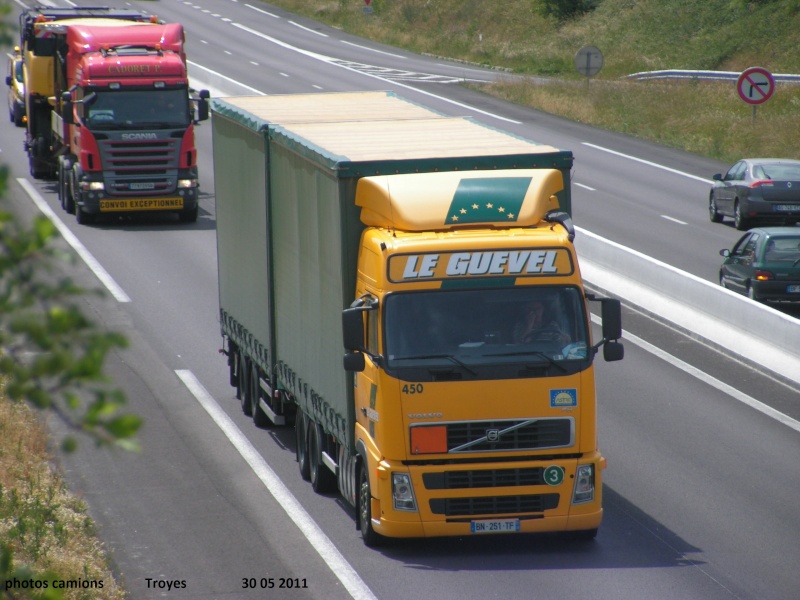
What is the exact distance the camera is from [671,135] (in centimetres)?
4397

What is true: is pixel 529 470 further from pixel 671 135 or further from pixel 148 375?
pixel 671 135

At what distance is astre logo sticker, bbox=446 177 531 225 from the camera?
440 inches

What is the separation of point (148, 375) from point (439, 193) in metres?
7.81

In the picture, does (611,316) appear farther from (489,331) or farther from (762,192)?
(762,192)

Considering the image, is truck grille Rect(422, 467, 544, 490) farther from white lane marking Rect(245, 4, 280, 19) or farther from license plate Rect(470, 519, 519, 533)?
white lane marking Rect(245, 4, 280, 19)

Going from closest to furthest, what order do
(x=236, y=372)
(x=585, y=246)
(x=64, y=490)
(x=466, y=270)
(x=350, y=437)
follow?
(x=466, y=270), (x=350, y=437), (x=64, y=490), (x=236, y=372), (x=585, y=246)

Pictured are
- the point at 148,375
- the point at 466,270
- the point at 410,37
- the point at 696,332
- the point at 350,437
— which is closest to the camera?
the point at 466,270

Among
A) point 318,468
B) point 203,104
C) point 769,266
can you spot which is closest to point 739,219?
point 769,266

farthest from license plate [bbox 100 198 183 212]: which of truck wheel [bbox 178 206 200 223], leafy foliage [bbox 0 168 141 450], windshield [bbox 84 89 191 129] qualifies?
leafy foliage [bbox 0 168 141 450]

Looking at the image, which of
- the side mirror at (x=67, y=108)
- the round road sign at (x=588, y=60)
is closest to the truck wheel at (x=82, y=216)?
the side mirror at (x=67, y=108)

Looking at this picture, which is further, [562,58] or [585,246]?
[562,58]

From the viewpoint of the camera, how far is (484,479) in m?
11.1

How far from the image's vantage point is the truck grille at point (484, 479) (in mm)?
11039

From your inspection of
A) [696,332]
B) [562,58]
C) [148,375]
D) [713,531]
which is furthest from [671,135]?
[713,531]
